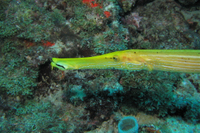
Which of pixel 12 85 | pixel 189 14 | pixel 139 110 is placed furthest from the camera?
pixel 189 14

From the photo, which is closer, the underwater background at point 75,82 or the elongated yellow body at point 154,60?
the elongated yellow body at point 154,60

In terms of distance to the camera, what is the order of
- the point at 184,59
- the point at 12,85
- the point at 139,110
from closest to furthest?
the point at 184,59 → the point at 12,85 → the point at 139,110

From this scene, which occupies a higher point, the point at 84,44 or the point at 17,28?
the point at 17,28

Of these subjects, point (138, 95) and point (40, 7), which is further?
point (40, 7)

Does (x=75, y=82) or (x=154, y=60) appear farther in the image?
(x=75, y=82)

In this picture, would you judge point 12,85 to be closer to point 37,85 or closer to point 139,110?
point 37,85

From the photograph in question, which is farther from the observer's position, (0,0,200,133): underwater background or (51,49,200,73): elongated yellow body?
(0,0,200,133): underwater background

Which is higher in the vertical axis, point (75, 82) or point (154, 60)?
point (154, 60)

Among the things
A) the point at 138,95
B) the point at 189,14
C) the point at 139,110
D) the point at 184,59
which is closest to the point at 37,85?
the point at 138,95
